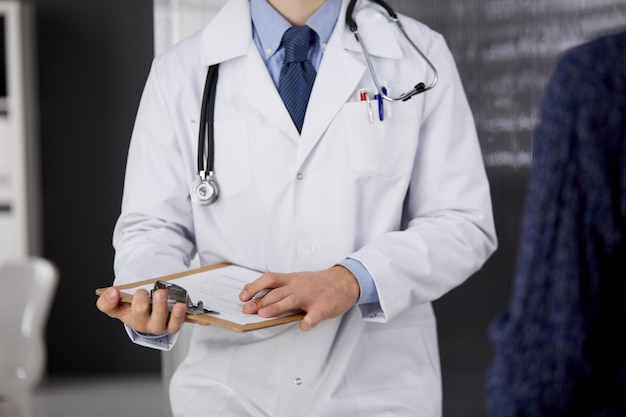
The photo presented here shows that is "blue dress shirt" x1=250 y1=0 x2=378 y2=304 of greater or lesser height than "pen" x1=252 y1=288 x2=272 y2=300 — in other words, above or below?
above

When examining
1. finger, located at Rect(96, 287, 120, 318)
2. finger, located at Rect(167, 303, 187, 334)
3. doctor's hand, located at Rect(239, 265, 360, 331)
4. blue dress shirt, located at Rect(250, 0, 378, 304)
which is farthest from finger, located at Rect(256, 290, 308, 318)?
blue dress shirt, located at Rect(250, 0, 378, 304)

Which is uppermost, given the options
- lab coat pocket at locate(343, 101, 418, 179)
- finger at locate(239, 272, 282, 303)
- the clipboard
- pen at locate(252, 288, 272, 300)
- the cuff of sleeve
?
lab coat pocket at locate(343, 101, 418, 179)

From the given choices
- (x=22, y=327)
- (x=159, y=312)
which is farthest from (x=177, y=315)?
(x=22, y=327)

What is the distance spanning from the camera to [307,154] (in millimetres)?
1367

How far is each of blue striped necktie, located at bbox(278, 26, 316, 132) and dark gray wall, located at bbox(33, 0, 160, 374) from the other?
3170 mm

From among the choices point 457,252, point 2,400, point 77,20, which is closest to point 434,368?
point 457,252

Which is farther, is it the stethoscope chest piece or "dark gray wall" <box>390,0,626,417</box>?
"dark gray wall" <box>390,0,626,417</box>

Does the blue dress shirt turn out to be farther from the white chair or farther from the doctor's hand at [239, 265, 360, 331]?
the white chair

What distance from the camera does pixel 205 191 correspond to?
1388 mm

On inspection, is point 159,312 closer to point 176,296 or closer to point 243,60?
point 176,296

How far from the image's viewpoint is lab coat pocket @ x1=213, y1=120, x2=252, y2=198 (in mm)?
1395

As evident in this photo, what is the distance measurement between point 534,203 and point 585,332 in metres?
0.11

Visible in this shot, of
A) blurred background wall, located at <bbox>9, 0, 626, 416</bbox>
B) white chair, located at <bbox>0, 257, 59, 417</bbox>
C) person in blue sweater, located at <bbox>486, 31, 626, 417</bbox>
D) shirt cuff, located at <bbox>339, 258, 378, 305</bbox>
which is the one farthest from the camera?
blurred background wall, located at <bbox>9, 0, 626, 416</bbox>

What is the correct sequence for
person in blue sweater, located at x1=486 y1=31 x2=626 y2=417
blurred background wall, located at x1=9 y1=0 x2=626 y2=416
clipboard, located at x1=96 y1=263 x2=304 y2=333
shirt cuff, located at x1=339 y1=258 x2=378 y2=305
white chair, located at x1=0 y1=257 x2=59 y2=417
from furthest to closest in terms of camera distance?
1. blurred background wall, located at x1=9 y1=0 x2=626 y2=416
2. white chair, located at x1=0 y1=257 x2=59 y2=417
3. shirt cuff, located at x1=339 y1=258 x2=378 y2=305
4. clipboard, located at x1=96 y1=263 x2=304 y2=333
5. person in blue sweater, located at x1=486 y1=31 x2=626 y2=417
